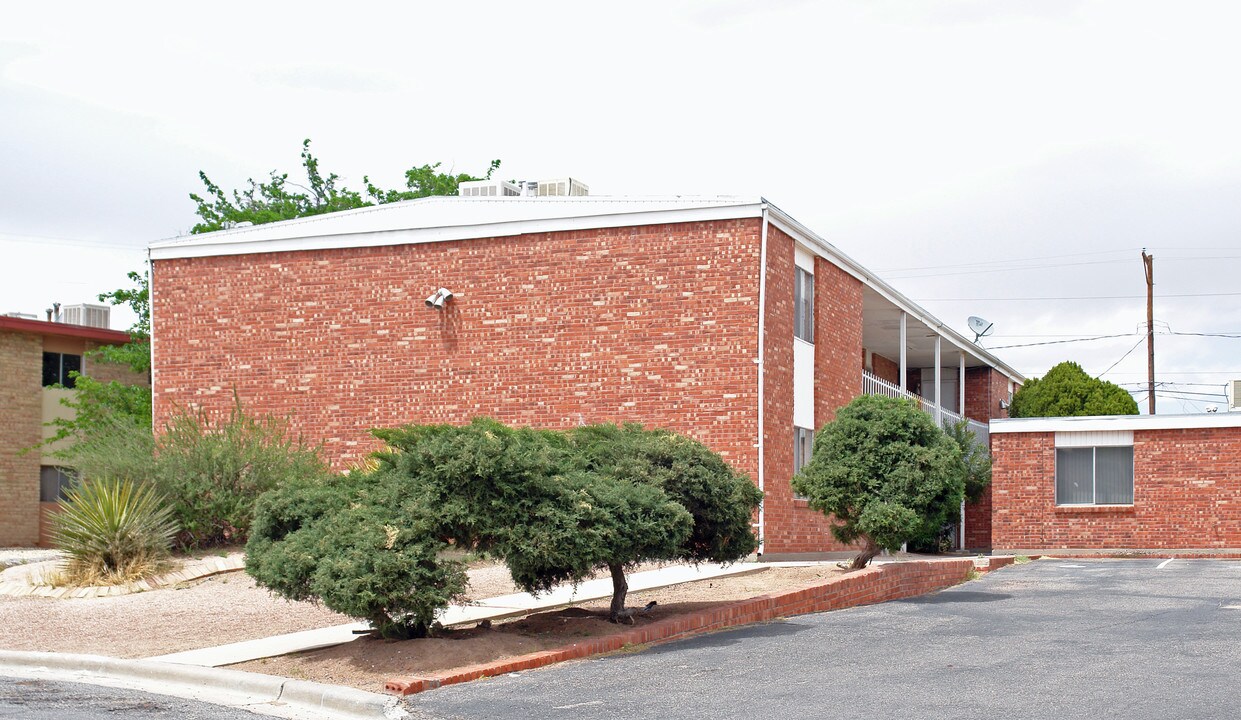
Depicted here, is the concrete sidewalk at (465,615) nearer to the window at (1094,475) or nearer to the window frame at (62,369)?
the window at (1094,475)

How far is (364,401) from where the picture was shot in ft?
80.8

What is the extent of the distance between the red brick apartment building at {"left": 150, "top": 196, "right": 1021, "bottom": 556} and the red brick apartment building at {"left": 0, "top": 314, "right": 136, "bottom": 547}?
9354 millimetres

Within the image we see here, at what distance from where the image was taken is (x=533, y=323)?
23.4m

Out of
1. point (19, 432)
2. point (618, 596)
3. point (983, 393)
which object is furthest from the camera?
point (983, 393)

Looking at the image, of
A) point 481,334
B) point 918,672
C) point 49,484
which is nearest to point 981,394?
point 481,334

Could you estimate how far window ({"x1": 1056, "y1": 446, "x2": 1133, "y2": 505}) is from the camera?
91.8 feet

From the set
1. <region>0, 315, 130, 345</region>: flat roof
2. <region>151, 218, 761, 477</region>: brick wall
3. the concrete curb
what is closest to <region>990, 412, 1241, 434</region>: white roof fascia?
<region>151, 218, 761, 477</region>: brick wall

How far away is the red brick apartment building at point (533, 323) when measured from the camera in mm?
21969

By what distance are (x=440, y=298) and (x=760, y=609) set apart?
1159cm

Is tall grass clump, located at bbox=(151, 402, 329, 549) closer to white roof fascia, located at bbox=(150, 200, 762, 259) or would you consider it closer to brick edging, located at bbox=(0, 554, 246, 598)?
brick edging, located at bbox=(0, 554, 246, 598)

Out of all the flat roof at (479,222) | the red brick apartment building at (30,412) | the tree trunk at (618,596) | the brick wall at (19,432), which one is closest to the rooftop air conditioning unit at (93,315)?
the red brick apartment building at (30,412)

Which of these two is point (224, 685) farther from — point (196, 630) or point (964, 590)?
point (964, 590)

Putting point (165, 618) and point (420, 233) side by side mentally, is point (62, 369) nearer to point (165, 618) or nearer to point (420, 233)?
point (420, 233)

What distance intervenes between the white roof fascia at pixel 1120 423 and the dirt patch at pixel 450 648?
16.0 metres
